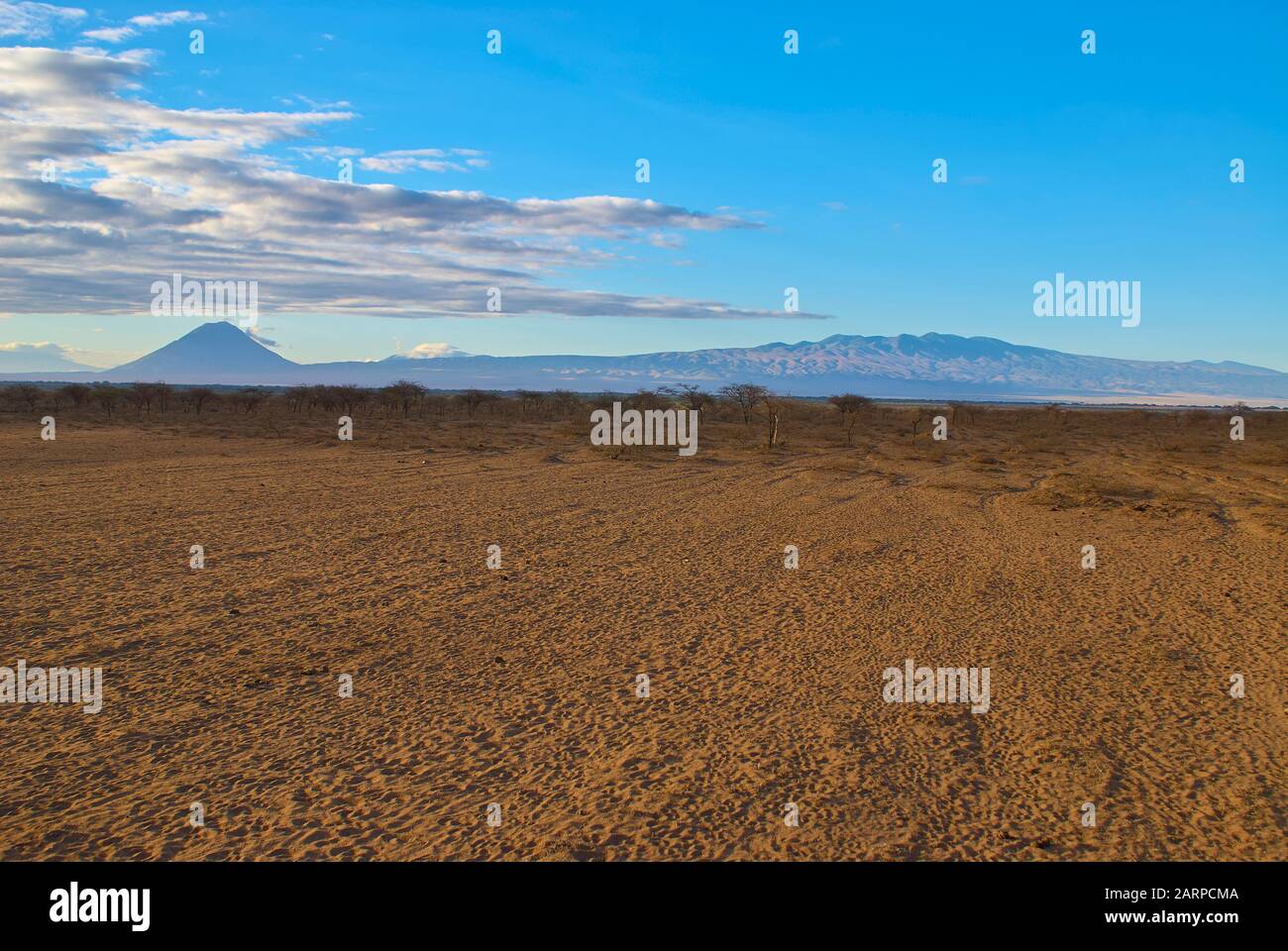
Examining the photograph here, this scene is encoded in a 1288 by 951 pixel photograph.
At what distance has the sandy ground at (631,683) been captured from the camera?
15.8 feet

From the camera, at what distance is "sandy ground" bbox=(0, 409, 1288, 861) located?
480 centimetres

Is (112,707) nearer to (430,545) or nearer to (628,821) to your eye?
(628,821)

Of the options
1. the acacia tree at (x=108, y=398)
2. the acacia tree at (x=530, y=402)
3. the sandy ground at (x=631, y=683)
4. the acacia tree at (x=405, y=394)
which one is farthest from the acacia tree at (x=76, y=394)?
the sandy ground at (x=631, y=683)

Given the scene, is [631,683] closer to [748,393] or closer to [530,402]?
[748,393]

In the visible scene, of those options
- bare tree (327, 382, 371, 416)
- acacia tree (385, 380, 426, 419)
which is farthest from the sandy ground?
acacia tree (385, 380, 426, 419)

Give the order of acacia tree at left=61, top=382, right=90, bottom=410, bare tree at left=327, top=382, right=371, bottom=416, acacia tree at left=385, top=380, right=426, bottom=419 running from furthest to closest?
1. acacia tree at left=385, top=380, right=426, bottom=419
2. bare tree at left=327, top=382, right=371, bottom=416
3. acacia tree at left=61, top=382, right=90, bottom=410

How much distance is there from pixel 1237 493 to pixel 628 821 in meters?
22.2

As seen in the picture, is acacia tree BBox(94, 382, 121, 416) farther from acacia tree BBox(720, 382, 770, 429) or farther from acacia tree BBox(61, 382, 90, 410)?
acacia tree BBox(720, 382, 770, 429)

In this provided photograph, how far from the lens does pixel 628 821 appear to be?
4.86 metres

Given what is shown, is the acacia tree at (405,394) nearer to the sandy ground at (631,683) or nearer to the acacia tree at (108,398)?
the acacia tree at (108,398)

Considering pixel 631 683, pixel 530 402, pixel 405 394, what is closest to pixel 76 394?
pixel 405 394

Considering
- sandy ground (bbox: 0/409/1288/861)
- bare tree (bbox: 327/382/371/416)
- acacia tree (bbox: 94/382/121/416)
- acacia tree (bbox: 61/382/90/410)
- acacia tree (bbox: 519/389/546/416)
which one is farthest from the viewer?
acacia tree (bbox: 519/389/546/416)

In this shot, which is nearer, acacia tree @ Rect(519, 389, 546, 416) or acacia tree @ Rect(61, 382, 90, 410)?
acacia tree @ Rect(61, 382, 90, 410)
